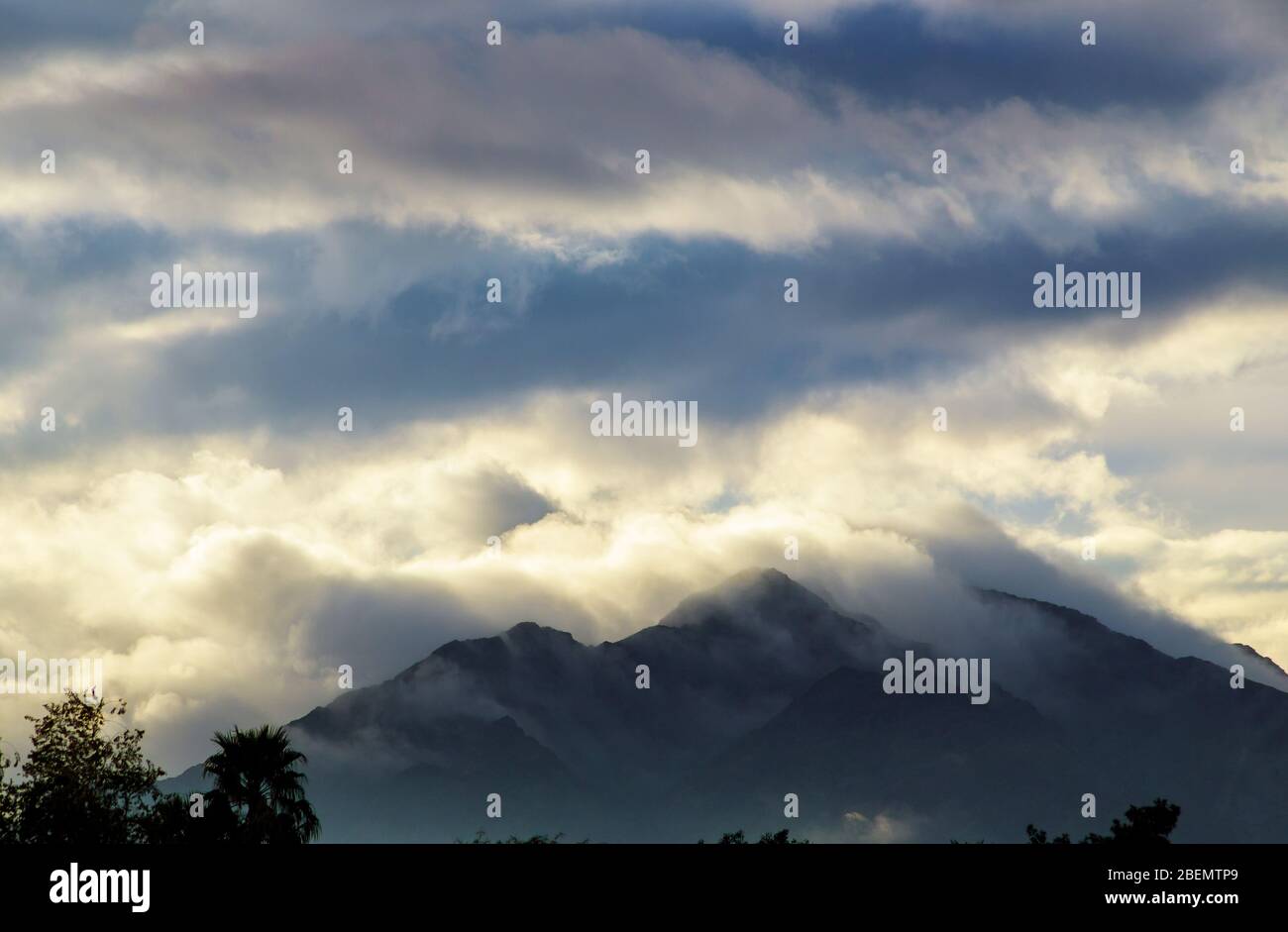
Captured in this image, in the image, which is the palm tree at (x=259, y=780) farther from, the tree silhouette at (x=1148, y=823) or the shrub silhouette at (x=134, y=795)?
the tree silhouette at (x=1148, y=823)

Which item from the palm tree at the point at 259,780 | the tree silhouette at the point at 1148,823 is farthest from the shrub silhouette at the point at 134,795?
the tree silhouette at the point at 1148,823

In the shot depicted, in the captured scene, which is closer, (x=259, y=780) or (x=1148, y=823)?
(x=259, y=780)

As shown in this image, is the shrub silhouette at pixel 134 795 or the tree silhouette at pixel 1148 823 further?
the tree silhouette at pixel 1148 823

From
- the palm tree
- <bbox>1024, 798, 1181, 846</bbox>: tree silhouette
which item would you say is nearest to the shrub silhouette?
the palm tree

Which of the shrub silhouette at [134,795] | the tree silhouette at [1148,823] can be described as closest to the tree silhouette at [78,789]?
the shrub silhouette at [134,795]

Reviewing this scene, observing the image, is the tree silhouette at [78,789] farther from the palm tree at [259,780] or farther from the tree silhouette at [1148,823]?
the tree silhouette at [1148,823]

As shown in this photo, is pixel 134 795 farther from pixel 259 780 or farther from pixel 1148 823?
pixel 1148 823

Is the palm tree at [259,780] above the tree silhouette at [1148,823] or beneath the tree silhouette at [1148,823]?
above

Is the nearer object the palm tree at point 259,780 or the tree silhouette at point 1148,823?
the palm tree at point 259,780

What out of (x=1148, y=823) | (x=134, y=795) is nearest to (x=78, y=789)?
(x=134, y=795)

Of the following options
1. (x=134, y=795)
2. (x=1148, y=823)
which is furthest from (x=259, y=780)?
(x=1148, y=823)

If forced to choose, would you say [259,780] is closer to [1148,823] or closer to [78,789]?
[78,789]

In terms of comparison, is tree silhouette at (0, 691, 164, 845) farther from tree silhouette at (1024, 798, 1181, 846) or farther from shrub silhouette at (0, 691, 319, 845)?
tree silhouette at (1024, 798, 1181, 846)
